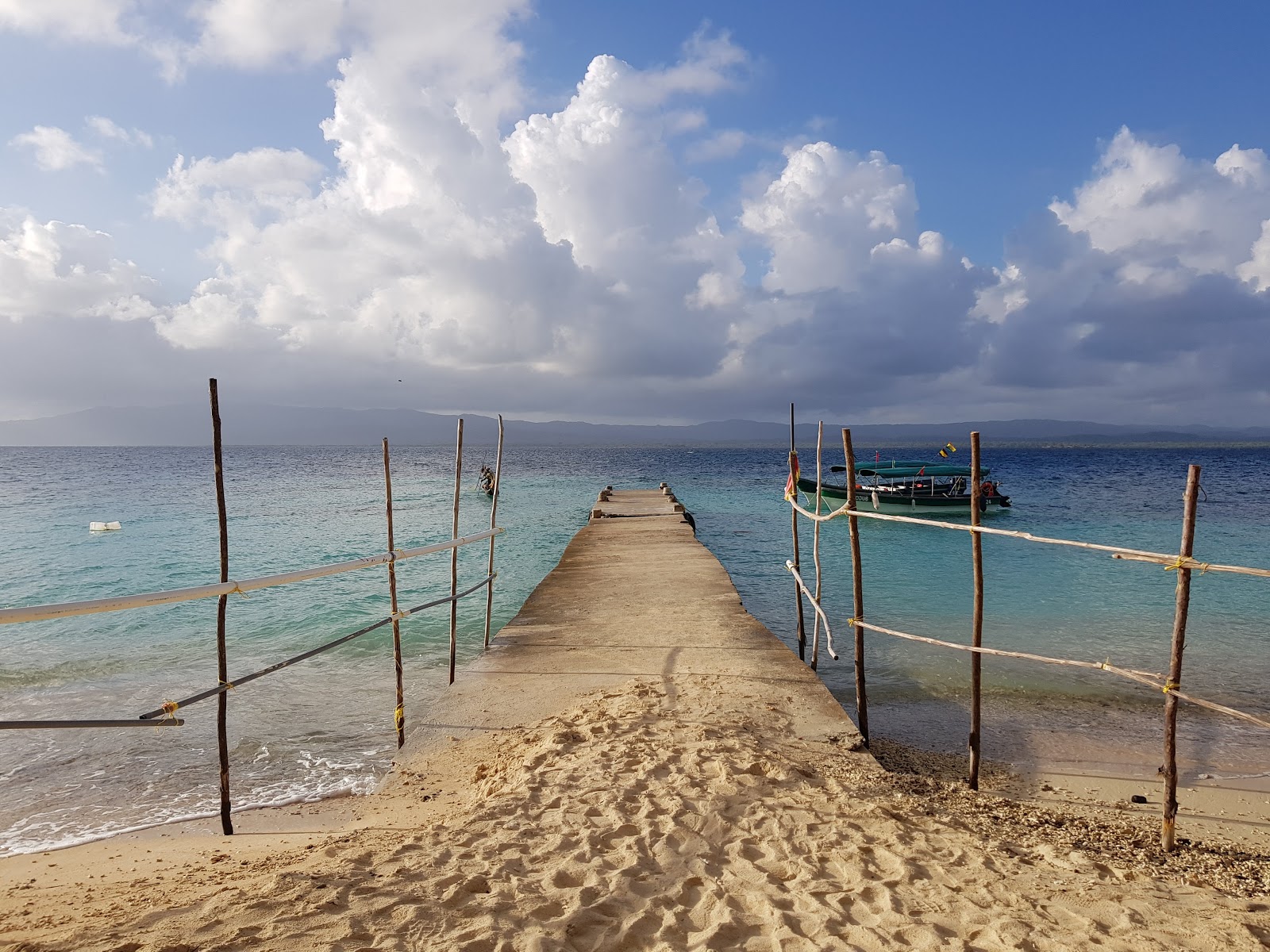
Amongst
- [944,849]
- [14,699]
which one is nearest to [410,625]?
[14,699]

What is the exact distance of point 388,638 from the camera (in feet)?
31.3

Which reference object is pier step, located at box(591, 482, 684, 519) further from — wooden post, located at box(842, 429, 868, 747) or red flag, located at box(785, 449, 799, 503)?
wooden post, located at box(842, 429, 868, 747)

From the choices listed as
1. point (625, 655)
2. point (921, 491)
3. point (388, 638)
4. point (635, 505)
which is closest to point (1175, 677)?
point (625, 655)

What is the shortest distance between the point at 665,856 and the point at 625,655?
358cm

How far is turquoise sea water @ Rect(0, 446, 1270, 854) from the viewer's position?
5781 mm

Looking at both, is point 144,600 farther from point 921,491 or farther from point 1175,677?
point 921,491

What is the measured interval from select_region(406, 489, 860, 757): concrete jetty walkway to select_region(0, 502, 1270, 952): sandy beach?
6 cm

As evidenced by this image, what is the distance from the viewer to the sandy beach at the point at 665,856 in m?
2.86

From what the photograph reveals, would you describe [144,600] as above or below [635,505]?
above

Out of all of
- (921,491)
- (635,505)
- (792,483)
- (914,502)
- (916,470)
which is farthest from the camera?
(921,491)

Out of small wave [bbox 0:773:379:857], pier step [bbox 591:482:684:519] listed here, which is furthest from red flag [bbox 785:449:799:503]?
pier step [bbox 591:482:684:519]

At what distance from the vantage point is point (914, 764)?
5547 mm

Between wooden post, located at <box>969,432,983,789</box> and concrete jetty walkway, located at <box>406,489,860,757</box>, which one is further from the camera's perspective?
concrete jetty walkway, located at <box>406,489,860,757</box>

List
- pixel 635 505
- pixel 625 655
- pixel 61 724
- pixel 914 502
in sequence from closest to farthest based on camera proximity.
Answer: pixel 61 724
pixel 625 655
pixel 635 505
pixel 914 502
